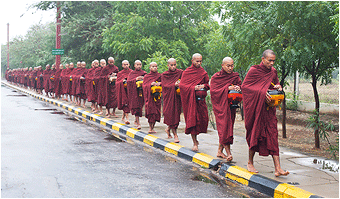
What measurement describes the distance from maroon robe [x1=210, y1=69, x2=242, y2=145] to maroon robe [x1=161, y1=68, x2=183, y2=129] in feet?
6.07

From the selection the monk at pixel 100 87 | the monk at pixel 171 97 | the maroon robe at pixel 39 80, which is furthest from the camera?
the maroon robe at pixel 39 80

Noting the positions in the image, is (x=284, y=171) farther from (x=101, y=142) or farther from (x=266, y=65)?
(x=101, y=142)

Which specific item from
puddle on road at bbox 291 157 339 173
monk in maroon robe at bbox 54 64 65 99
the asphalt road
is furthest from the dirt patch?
monk in maroon robe at bbox 54 64 65 99

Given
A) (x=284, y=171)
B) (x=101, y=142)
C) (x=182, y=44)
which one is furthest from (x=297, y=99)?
(x=284, y=171)

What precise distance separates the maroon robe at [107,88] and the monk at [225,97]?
7.27m

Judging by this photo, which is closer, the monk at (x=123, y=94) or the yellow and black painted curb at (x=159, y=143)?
the yellow and black painted curb at (x=159, y=143)

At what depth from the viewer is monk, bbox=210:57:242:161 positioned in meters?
6.68

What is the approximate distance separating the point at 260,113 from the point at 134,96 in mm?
5824

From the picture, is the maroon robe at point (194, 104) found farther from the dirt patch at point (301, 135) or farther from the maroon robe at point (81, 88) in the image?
the maroon robe at point (81, 88)

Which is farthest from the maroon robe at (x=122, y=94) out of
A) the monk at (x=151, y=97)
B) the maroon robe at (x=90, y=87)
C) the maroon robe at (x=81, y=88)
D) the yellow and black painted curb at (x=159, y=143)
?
the maroon robe at (x=81, y=88)

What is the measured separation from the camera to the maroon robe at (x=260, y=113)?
19.0 ft

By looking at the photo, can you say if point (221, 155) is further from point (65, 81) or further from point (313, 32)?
point (65, 81)

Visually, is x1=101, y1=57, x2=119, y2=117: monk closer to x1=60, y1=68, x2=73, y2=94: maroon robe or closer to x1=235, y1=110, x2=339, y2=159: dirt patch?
x1=235, y1=110, x2=339, y2=159: dirt patch

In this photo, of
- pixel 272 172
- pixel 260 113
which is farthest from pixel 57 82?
pixel 260 113
